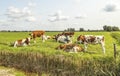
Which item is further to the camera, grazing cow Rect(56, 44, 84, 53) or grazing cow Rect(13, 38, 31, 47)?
grazing cow Rect(13, 38, 31, 47)

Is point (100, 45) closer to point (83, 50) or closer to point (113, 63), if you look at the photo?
point (83, 50)

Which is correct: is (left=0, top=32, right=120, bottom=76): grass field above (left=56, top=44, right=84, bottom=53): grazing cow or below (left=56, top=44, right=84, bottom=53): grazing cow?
below

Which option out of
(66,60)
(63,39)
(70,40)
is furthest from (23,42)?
(66,60)

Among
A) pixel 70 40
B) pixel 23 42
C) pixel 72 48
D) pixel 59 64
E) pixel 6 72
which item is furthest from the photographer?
pixel 70 40

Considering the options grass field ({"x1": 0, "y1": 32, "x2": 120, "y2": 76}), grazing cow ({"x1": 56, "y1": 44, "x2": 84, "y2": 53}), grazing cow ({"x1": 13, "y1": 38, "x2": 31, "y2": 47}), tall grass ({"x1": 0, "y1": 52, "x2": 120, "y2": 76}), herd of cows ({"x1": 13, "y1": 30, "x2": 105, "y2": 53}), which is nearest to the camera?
tall grass ({"x1": 0, "y1": 52, "x2": 120, "y2": 76})

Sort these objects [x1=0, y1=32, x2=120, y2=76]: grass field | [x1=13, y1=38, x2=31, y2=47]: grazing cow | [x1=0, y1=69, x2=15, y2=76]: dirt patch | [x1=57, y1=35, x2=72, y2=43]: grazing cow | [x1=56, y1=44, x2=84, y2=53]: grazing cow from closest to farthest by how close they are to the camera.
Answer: [x1=0, y1=32, x2=120, y2=76]: grass field < [x1=0, y1=69, x2=15, y2=76]: dirt patch < [x1=56, y1=44, x2=84, y2=53]: grazing cow < [x1=13, y1=38, x2=31, y2=47]: grazing cow < [x1=57, y1=35, x2=72, y2=43]: grazing cow

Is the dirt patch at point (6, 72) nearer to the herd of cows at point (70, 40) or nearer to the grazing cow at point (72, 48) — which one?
the herd of cows at point (70, 40)

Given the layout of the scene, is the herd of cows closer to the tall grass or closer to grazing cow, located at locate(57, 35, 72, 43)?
grazing cow, located at locate(57, 35, 72, 43)

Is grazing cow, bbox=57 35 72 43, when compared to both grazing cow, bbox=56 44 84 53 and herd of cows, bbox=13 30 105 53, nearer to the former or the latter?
herd of cows, bbox=13 30 105 53

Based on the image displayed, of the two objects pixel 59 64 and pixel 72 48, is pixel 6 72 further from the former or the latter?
pixel 72 48

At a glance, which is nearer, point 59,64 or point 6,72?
point 59,64

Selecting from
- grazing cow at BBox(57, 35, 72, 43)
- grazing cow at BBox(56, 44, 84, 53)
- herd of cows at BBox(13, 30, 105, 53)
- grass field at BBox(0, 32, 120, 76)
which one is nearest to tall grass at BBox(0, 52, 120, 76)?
grass field at BBox(0, 32, 120, 76)

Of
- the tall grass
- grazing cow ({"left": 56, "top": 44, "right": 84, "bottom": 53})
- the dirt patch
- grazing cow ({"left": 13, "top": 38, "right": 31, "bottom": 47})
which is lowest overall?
the dirt patch

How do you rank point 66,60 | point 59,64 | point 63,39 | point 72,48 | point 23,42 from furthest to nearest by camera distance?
point 63,39 → point 23,42 → point 72,48 → point 59,64 → point 66,60
